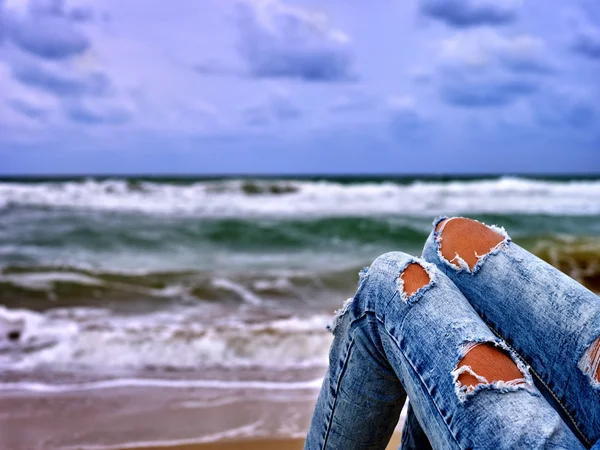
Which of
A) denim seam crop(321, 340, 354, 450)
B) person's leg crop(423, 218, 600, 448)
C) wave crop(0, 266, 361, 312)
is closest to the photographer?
person's leg crop(423, 218, 600, 448)

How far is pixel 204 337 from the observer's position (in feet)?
10.9

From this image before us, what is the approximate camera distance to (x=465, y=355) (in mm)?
910

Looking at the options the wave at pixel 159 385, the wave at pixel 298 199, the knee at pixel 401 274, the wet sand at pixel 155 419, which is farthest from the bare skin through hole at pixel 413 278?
the wave at pixel 298 199

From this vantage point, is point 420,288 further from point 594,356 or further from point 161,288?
point 161,288

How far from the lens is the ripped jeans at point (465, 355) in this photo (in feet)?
2.80

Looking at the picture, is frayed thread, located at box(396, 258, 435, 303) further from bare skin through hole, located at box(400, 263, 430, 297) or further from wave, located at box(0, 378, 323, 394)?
wave, located at box(0, 378, 323, 394)

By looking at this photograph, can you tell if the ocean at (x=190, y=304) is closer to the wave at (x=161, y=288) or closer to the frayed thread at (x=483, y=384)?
the wave at (x=161, y=288)

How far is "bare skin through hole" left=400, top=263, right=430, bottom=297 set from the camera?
3.39 ft

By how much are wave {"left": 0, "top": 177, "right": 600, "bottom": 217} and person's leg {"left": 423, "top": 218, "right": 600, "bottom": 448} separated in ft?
36.2

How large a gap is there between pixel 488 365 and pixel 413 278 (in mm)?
213

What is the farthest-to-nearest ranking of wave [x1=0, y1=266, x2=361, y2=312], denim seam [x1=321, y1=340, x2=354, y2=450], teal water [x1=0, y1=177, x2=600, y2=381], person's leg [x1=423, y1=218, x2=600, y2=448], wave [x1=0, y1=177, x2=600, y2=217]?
1. wave [x1=0, y1=177, x2=600, y2=217]
2. wave [x1=0, y1=266, x2=361, y2=312]
3. teal water [x1=0, y1=177, x2=600, y2=381]
4. denim seam [x1=321, y1=340, x2=354, y2=450]
5. person's leg [x1=423, y1=218, x2=600, y2=448]

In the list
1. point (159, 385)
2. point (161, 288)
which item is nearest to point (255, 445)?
point (159, 385)

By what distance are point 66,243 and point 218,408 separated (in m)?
5.61

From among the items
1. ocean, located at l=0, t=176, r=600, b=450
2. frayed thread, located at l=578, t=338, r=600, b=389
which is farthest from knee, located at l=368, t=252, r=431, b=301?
ocean, located at l=0, t=176, r=600, b=450
